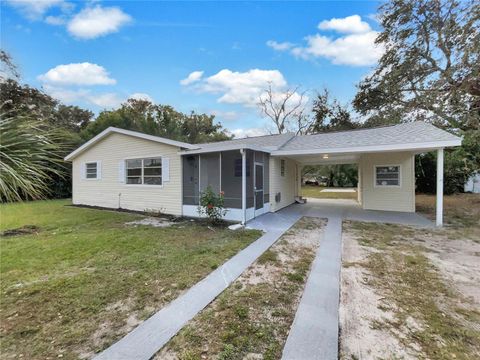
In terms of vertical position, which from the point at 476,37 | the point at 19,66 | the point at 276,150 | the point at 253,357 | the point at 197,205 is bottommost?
the point at 253,357

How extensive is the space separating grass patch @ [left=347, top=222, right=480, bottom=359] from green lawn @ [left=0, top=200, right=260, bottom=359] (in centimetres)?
266

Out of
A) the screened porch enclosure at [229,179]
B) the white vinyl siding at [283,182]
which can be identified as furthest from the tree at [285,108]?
the screened porch enclosure at [229,179]

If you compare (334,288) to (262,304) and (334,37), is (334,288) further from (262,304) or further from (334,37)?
(334,37)

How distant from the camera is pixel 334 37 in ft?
41.9

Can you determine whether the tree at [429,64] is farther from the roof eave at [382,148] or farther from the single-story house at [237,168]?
the roof eave at [382,148]

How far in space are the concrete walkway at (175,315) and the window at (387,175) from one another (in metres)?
7.89

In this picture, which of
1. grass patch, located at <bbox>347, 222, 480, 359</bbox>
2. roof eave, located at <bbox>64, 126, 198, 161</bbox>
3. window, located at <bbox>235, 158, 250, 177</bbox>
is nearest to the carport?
window, located at <bbox>235, 158, 250, 177</bbox>

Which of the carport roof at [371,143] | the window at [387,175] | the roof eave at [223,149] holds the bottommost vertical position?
the window at [387,175]

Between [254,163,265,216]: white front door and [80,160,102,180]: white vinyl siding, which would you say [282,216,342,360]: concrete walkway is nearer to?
[254,163,265,216]: white front door

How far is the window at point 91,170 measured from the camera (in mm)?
11799

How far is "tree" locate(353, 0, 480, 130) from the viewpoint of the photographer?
1241 centimetres

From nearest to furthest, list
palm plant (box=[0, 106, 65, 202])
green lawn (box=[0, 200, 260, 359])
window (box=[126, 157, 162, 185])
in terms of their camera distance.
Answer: palm plant (box=[0, 106, 65, 202])
green lawn (box=[0, 200, 260, 359])
window (box=[126, 157, 162, 185])

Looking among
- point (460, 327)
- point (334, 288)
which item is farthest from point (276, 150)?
point (460, 327)

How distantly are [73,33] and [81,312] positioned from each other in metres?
9.32
